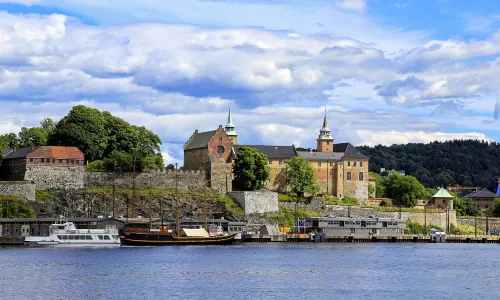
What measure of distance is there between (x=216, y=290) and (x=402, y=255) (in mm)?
31568

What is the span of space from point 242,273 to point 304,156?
54006mm

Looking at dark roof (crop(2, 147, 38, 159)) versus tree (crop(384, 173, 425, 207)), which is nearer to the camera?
dark roof (crop(2, 147, 38, 159))

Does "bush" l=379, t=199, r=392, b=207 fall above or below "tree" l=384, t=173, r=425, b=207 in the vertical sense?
below

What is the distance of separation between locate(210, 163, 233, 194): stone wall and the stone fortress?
0.10 meters

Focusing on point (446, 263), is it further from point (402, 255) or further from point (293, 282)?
point (293, 282)

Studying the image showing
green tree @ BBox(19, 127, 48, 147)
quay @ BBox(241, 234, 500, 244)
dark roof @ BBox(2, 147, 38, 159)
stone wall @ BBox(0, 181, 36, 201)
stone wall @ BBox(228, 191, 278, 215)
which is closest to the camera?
stone wall @ BBox(0, 181, 36, 201)

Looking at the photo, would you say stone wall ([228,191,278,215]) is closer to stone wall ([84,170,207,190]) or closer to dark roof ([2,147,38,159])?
stone wall ([84,170,207,190])

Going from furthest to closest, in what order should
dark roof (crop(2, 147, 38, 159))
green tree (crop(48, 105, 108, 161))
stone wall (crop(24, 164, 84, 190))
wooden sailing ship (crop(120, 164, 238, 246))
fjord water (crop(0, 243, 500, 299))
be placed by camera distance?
1. green tree (crop(48, 105, 108, 161))
2. dark roof (crop(2, 147, 38, 159))
3. stone wall (crop(24, 164, 84, 190))
4. wooden sailing ship (crop(120, 164, 238, 246))
5. fjord water (crop(0, 243, 500, 299))

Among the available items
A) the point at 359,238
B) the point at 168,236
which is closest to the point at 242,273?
the point at 168,236

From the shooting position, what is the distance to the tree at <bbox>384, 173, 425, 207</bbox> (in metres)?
118

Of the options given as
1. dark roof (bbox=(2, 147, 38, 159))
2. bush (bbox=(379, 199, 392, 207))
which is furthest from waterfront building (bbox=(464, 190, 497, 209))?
dark roof (bbox=(2, 147, 38, 159))

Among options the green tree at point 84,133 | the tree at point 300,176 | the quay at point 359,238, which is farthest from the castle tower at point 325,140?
the green tree at point 84,133

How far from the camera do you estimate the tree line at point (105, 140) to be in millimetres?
94062

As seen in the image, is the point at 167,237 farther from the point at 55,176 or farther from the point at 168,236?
the point at 55,176
